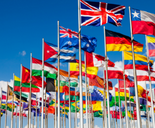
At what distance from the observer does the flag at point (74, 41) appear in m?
26.3

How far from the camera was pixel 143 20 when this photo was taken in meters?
23.0

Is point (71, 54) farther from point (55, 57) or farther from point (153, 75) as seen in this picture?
point (153, 75)

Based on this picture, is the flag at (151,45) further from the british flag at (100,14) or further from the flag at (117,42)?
the british flag at (100,14)

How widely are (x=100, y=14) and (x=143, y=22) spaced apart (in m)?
3.79

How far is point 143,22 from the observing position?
23.0m

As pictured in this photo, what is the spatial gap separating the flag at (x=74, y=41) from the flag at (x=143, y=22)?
16.2 ft

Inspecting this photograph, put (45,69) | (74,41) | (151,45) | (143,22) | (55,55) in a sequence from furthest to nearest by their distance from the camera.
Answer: (45,69) → (151,45) → (55,55) → (74,41) → (143,22)

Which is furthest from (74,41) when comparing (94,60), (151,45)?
(151,45)

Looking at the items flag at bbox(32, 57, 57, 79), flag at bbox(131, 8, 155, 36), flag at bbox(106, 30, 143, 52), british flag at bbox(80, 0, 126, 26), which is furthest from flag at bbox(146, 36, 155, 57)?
flag at bbox(32, 57, 57, 79)

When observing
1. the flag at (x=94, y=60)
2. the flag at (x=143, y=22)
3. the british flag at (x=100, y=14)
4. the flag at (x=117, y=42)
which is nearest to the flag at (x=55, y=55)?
the flag at (x=94, y=60)

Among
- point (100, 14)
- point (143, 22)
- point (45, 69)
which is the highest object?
point (100, 14)

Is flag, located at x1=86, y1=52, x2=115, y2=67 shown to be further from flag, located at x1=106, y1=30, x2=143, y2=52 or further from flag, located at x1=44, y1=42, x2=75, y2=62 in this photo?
flag, located at x1=106, y1=30, x2=143, y2=52

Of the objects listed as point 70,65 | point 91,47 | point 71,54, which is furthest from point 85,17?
point 70,65

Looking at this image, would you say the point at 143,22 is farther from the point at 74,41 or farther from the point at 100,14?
the point at 74,41
